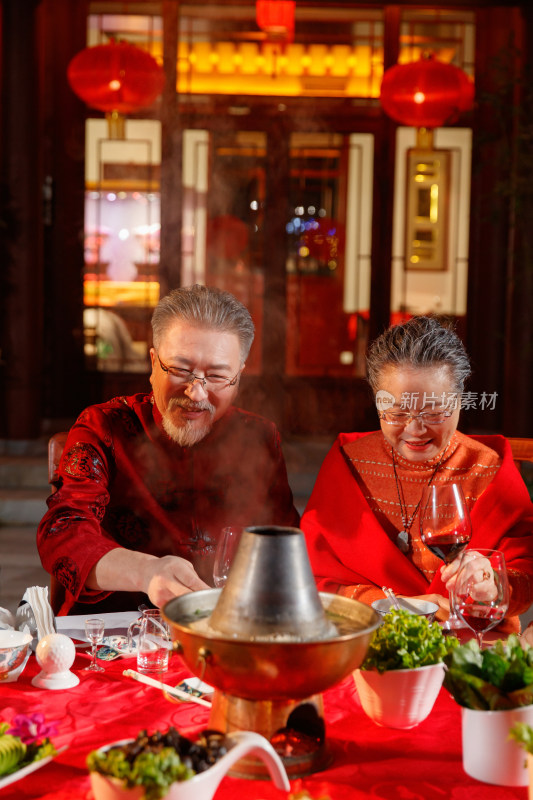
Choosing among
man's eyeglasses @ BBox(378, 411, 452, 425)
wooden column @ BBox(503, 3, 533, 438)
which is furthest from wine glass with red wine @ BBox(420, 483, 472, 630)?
wooden column @ BBox(503, 3, 533, 438)

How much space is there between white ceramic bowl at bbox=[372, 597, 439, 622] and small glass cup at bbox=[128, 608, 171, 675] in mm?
423

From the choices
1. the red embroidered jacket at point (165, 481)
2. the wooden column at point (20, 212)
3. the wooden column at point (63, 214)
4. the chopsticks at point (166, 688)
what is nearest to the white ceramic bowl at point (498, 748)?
the chopsticks at point (166, 688)

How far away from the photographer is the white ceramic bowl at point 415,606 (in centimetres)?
183

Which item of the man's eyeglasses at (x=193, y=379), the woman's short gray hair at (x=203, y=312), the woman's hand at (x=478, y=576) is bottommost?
the woman's hand at (x=478, y=576)

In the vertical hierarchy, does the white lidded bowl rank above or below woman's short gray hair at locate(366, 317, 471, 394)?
below

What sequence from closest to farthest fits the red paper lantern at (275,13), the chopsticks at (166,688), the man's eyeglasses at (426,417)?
the chopsticks at (166,688) < the man's eyeglasses at (426,417) < the red paper lantern at (275,13)

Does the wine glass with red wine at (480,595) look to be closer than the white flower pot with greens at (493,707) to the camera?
No

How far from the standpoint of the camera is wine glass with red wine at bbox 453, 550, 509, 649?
1624 millimetres

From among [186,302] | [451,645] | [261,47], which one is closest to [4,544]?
[186,302]

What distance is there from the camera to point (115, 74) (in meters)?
5.56

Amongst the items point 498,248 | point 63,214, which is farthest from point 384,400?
point 63,214

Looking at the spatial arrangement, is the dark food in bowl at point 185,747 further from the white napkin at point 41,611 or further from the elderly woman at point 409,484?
the elderly woman at point 409,484

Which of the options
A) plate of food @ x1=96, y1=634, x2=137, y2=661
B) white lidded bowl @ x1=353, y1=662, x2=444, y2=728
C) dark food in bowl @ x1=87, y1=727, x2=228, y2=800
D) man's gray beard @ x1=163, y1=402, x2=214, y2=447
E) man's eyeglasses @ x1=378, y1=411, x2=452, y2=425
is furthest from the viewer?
man's gray beard @ x1=163, y1=402, x2=214, y2=447

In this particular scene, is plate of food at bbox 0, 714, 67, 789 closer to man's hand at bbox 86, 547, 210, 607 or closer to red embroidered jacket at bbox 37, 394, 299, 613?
man's hand at bbox 86, 547, 210, 607
